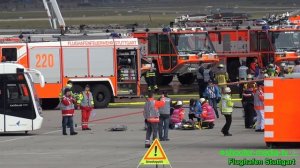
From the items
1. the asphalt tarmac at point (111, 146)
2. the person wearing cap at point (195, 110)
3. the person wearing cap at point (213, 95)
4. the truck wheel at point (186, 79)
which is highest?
the truck wheel at point (186, 79)

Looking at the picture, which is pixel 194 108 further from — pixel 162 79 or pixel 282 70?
pixel 162 79

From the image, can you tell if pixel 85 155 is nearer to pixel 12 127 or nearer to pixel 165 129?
pixel 165 129

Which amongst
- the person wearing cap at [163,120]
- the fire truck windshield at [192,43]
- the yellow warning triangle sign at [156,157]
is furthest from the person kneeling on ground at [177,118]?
the fire truck windshield at [192,43]

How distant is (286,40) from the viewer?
4803 cm

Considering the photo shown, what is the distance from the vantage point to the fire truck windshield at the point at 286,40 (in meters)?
47.7

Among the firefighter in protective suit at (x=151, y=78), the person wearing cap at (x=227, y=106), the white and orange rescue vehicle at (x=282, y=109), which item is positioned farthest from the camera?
the firefighter in protective suit at (x=151, y=78)

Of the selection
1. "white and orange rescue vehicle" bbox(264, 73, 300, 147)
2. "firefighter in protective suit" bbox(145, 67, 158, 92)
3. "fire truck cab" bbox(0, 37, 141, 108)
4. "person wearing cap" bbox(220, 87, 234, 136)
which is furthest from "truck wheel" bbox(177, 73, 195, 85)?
"white and orange rescue vehicle" bbox(264, 73, 300, 147)

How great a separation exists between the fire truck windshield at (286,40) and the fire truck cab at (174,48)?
3243mm

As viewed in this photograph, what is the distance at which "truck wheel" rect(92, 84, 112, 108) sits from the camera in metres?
39.4

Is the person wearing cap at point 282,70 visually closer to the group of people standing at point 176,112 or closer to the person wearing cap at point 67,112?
the group of people standing at point 176,112

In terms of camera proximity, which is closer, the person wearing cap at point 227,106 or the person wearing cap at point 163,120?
the person wearing cap at point 163,120

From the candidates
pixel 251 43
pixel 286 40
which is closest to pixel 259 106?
pixel 286 40

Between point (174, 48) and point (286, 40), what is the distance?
18.0ft

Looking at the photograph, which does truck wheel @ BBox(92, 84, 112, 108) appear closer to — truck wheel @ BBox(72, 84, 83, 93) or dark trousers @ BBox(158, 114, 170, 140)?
truck wheel @ BBox(72, 84, 83, 93)
